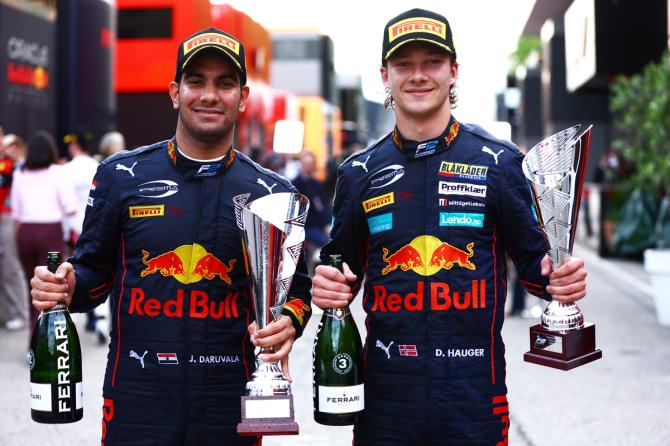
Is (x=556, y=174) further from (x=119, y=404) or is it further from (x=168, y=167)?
(x=119, y=404)

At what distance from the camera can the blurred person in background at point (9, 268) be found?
10.5 m

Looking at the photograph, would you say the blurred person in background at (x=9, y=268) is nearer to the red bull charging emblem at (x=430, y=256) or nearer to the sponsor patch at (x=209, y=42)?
the sponsor patch at (x=209, y=42)

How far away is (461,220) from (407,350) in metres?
0.46

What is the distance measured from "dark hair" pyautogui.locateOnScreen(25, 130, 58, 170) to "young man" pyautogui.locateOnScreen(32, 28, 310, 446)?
5731mm

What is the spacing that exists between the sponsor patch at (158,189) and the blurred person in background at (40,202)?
19.0ft

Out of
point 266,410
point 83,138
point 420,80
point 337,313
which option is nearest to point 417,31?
point 420,80

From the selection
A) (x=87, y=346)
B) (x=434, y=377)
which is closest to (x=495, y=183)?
(x=434, y=377)

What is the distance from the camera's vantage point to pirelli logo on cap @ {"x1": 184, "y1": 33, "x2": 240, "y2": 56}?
3.37 meters

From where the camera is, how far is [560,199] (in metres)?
3.07

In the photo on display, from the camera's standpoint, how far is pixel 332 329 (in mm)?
3377

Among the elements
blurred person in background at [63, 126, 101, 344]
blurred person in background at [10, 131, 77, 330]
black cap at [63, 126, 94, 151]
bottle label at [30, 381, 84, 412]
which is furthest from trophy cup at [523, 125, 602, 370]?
black cap at [63, 126, 94, 151]

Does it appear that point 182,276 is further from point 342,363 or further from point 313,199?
point 313,199

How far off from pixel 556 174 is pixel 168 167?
4.29 ft

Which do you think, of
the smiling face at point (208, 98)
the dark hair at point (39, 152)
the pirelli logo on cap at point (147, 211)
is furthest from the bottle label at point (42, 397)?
the dark hair at point (39, 152)
